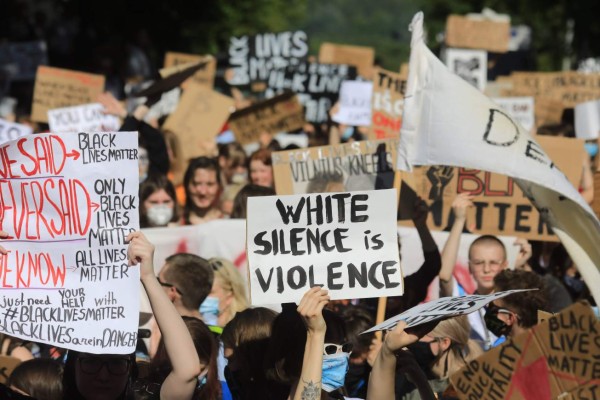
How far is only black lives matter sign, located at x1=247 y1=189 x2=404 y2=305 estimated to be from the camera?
4695mm

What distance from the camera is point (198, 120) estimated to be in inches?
440

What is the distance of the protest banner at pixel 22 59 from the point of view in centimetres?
1587

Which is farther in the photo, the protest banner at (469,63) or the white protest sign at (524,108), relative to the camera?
the protest banner at (469,63)

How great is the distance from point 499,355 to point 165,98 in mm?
9514

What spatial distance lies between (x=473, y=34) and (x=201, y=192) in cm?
741

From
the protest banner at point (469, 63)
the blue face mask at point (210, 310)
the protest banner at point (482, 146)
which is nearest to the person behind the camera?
the protest banner at point (482, 146)

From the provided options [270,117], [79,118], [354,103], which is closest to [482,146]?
[270,117]

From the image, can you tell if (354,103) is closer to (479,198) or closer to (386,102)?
(386,102)

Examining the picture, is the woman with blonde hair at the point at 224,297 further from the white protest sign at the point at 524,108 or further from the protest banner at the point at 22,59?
the protest banner at the point at 22,59

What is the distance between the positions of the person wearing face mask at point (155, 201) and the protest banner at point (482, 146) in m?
2.53

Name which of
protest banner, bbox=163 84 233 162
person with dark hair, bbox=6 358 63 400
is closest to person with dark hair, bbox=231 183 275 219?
person with dark hair, bbox=6 358 63 400

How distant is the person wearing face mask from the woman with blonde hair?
1.31 metres

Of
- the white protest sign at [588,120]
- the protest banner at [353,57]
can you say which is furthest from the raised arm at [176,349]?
the protest banner at [353,57]

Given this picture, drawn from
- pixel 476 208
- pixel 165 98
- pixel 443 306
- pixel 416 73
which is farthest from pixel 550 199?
pixel 165 98
